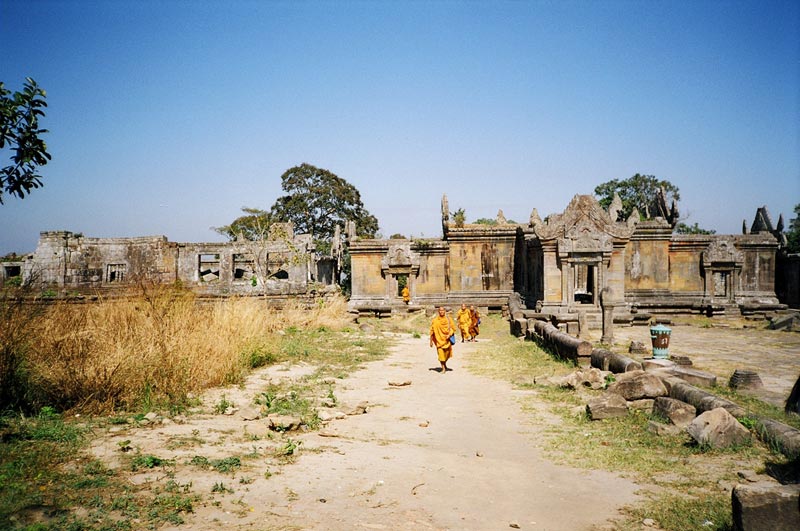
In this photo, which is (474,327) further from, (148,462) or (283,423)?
(148,462)

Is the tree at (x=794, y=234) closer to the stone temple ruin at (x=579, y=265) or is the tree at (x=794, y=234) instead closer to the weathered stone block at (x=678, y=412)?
the stone temple ruin at (x=579, y=265)

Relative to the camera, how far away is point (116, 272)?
27.2m

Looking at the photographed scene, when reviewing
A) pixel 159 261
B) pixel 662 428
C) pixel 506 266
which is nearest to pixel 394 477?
pixel 662 428

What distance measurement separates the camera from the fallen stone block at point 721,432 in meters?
6.08

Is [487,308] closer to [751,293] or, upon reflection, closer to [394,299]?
[394,299]

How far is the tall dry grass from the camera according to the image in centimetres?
724

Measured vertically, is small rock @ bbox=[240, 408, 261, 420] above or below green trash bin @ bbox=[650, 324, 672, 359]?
below

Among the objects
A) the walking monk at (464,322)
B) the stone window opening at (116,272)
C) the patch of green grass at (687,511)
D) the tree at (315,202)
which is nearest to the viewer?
the patch of green grass at (687,511)

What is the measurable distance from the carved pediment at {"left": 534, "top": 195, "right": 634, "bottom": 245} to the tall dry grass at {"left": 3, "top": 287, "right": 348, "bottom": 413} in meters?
11.9

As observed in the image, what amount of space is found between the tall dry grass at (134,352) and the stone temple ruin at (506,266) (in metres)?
10.8

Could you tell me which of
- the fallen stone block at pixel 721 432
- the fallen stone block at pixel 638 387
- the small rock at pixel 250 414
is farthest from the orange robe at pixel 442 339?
the fallen stone block at pixel 721 432

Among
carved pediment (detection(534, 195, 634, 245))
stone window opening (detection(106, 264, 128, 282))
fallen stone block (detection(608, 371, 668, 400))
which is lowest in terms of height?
fallen stone block (detection(608, 371, 668, 400))

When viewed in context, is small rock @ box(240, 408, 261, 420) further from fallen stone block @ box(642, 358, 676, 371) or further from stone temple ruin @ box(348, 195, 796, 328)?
stone temple ruin @ box(348, 195, 796, 328)

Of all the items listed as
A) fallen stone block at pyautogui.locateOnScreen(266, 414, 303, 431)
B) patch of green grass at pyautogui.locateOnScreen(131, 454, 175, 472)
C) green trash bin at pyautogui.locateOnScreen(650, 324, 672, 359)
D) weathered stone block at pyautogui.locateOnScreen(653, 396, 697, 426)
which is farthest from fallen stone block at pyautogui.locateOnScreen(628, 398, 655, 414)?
patch of green grass at pyautogui.locateOnScreen(131, 454, 175, 472)
